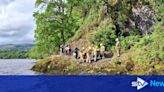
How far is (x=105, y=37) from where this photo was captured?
7.57m

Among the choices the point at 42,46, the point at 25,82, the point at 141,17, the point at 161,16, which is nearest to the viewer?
the point at 25,82

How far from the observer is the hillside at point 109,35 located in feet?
22.7

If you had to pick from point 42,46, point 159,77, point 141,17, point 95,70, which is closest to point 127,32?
point 141,17

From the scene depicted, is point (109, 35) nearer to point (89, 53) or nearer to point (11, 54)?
point (89, 53)

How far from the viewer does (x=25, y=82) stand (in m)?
4.25

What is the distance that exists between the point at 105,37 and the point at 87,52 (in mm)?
415

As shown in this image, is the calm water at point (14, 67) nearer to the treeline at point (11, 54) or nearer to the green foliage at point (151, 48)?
the treeline at point (11, 54)

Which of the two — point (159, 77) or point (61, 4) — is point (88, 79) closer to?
point (159, 77)

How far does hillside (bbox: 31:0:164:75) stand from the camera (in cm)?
693

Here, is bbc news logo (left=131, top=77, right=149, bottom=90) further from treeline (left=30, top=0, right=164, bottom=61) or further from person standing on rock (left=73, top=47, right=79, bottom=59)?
person standing on rock (left=73, top=47, right=79, bottom=59)

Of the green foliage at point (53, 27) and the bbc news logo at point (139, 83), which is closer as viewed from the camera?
the bbc news logo at point (139, 83)

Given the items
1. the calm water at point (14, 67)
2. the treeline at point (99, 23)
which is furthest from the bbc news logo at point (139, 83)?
the treeline at point (99, 23)

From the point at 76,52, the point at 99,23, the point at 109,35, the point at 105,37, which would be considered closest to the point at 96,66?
the point at 76,52

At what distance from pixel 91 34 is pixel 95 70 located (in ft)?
3.76
